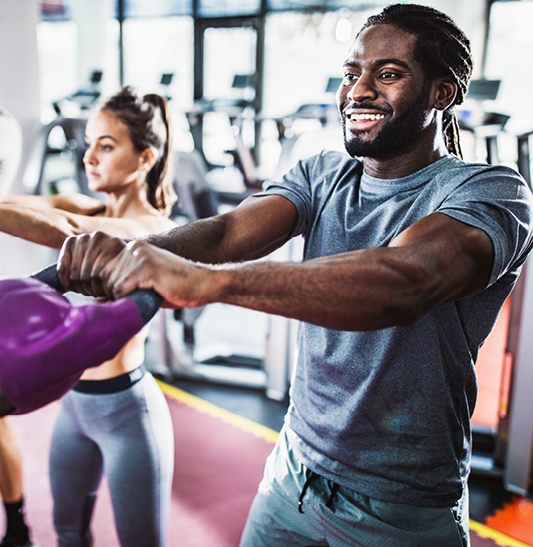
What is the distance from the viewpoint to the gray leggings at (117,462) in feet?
5.26

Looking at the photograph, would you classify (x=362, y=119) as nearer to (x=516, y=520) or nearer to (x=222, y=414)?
(x=516, y=520)

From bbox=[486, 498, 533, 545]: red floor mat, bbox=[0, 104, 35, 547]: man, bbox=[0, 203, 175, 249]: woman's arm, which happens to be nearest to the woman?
bbox=[0, 203, 175, 249]: woman's arm

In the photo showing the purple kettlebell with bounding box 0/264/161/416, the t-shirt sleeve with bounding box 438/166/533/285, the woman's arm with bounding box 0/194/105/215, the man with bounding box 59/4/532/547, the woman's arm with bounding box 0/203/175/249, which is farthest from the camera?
the woman's arm with bounding box 0/194/105/215

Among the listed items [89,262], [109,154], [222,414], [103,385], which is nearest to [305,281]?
[89,262]

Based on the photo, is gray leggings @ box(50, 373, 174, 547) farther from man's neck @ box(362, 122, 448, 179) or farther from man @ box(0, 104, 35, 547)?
man's neck @ box(362, 122, 448, 179)

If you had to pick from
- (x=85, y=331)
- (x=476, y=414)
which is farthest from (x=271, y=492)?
(x=476, y=414)

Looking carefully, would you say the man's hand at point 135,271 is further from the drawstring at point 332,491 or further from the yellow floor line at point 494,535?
the yellow floor line at point 494,535

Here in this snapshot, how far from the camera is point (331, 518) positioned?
1199 mm

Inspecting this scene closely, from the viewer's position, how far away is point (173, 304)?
803 millimetres

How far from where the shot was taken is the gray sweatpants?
1142mm

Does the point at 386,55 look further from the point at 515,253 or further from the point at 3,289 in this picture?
the point at 3,289

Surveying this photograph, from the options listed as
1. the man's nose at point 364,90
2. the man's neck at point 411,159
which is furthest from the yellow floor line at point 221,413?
the man's nose at point 364,90

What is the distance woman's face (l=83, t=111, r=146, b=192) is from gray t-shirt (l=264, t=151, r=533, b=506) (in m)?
1.00

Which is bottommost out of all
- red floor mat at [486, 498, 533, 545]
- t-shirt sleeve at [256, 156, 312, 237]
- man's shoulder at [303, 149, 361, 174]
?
red floor mat at [486, 498, 533, 545]
